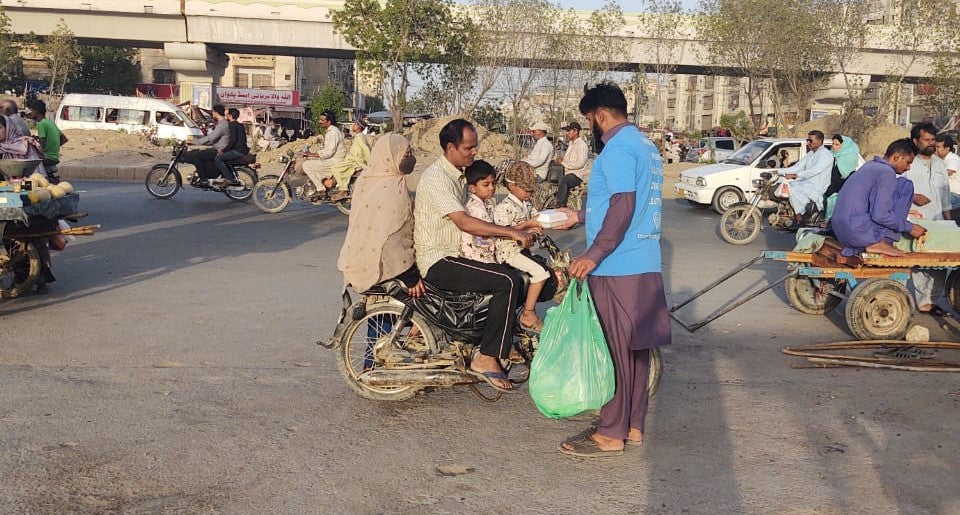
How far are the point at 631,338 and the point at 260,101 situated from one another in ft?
174

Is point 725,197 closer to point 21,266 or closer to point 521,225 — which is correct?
point 21,266

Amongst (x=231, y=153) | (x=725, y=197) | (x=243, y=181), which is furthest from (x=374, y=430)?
(x=725, y=197)

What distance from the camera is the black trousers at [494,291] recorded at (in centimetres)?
501

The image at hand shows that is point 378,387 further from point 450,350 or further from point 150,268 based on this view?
point 150,268

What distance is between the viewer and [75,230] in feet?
27.2

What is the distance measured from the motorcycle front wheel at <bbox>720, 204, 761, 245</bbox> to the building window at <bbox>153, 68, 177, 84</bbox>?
68.3 meters

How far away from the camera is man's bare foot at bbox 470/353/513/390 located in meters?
5.02

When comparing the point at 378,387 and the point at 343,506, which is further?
the point at 378,387

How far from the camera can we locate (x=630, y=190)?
4.31 metres

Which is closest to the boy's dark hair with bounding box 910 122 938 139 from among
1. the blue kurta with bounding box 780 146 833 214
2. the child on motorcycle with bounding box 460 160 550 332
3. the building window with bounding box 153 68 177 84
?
the blue kurta with bounding box 780 146 833 214

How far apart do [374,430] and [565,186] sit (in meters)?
11.2

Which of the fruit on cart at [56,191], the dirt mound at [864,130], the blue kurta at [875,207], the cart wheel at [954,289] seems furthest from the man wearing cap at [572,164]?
the dirt mound at [864,130]

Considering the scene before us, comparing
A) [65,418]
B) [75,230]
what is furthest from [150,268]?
[65,418]

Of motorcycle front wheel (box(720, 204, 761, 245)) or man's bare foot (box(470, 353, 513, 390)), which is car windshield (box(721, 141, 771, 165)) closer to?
motorcycle front wheel (box(720, 204, 761, 245))
